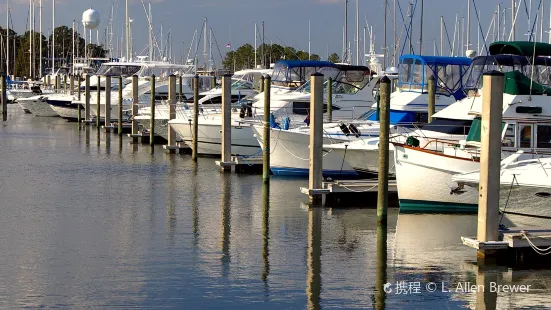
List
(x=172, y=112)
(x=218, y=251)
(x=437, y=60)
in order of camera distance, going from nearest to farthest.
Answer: (x=218, y=251) < (x=437, y=60) < (x=172, y=112)

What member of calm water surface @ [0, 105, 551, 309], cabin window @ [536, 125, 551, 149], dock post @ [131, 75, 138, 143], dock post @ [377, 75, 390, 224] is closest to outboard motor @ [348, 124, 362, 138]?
calm water surface @ [0, 105, 551, 309]

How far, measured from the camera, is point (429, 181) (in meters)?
21.4

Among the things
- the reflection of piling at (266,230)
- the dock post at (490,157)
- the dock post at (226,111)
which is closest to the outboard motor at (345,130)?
the reflection of piling at (266,230)

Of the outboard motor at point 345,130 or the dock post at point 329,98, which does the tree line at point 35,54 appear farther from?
the outboard motor at point 345,130

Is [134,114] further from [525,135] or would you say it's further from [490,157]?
[490,157]

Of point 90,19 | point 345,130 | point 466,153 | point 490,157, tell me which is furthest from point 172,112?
point 90,19

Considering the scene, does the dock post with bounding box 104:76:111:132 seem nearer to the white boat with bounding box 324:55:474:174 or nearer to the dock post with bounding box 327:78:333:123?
the dock post with bounding box 327:78:333:123

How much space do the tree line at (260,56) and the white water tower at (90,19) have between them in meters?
11.8

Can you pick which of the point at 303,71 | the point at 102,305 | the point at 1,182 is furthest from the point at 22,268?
the point at 303,71

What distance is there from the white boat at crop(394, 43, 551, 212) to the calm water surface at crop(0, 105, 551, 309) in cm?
51

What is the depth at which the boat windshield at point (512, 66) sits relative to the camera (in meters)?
26.2

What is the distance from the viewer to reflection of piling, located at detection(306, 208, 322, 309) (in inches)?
575

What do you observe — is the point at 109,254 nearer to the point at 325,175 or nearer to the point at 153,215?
the point at 153,215

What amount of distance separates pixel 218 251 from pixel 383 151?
388 cm
